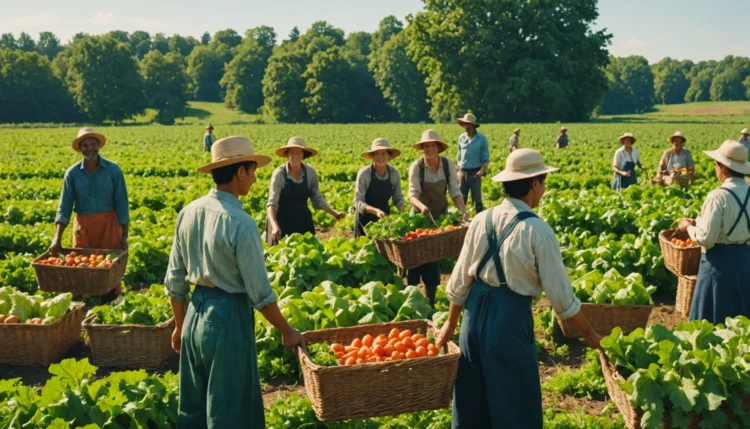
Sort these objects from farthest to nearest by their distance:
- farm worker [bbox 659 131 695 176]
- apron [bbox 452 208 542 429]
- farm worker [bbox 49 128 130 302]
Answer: farm worker [bbox 659 131 695 176], farm worker [bbox 49 128 130 302], apron [bbox 452 208 542 429]

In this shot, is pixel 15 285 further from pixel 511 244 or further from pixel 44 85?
pixel 44 85

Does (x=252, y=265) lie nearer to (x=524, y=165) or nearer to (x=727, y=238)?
(x=524, y=165)

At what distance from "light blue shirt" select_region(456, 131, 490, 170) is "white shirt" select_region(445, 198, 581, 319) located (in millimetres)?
8784

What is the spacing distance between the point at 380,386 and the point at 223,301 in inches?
41.3

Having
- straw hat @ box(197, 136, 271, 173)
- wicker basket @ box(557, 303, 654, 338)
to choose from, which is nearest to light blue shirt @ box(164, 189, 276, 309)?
straw hat @ box(197, 136, 271, 173)

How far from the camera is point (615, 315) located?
6992mm

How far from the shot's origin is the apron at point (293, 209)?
831 cm

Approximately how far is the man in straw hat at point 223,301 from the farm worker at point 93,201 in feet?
13.4

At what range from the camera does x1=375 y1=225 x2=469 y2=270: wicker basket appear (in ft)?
23.6

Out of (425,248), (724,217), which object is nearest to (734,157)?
(724,217)

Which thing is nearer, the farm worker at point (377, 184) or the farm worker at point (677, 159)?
the farm worker at point (377, 184)

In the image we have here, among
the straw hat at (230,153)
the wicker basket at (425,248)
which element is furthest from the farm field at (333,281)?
the straw hat at (230,153)

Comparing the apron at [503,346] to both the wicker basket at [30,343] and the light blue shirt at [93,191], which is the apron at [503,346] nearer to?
the wicker basket at [30,343]

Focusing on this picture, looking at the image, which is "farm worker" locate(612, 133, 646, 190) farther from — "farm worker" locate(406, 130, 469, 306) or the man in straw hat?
the man in straw hat
